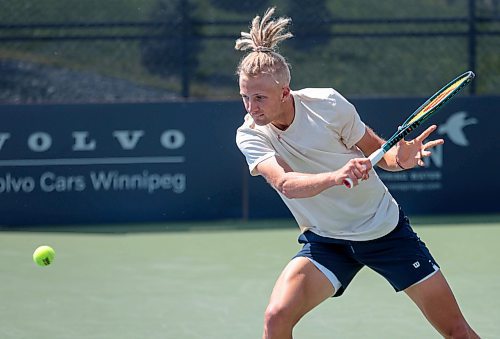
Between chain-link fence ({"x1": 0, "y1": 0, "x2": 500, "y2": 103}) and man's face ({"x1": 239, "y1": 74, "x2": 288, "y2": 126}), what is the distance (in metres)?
5.91

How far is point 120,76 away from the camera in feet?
39.1

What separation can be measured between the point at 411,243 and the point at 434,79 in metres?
8.09

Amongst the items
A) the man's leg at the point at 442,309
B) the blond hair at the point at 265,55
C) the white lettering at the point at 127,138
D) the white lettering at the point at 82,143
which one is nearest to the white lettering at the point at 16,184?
the white lettering at the point at 82,143

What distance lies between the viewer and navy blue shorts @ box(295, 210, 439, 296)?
4.16 meters

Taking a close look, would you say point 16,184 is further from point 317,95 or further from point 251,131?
point 317,95

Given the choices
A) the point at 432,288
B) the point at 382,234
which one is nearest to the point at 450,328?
the point at 432,288

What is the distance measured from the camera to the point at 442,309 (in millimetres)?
4062

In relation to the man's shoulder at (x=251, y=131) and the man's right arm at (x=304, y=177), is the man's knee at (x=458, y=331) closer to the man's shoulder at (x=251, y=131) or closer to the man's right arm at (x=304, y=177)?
the man's right arm at (x=304, y=177)

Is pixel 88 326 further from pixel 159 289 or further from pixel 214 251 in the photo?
pixel 214 251

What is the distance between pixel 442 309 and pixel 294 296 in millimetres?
601

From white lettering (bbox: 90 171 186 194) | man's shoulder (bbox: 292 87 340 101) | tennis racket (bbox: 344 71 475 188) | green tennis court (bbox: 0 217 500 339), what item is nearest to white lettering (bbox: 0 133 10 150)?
white lettering (bbox: 90 171 186 194)

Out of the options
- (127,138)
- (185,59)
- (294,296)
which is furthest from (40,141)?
(294,296)

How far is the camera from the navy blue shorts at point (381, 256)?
4.16 meters

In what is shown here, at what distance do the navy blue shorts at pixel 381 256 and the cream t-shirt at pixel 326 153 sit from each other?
0.14 ft
